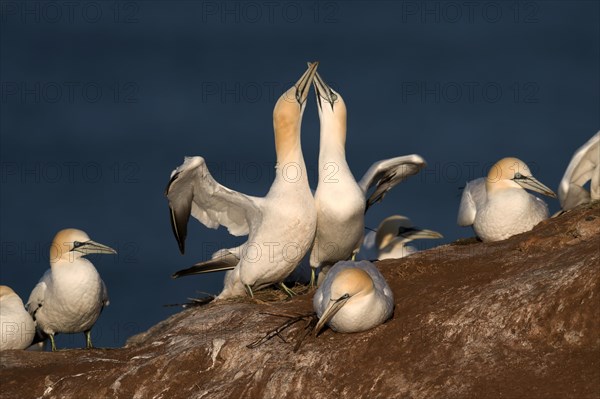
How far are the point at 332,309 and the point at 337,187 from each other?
12.2 feet

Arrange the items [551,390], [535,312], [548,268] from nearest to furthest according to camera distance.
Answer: [551,390], [535,312], [548,268]

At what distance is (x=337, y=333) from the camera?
37.7 feet

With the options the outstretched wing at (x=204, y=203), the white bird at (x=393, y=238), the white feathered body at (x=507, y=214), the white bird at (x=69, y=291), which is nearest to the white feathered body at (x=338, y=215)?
the outstretched wing at (x=204, y=203)

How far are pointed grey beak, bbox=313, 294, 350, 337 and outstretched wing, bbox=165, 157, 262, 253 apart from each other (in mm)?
3359

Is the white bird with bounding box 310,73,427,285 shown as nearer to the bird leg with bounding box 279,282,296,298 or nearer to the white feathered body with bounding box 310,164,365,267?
the white feathered body with bounding box 310,164,365,267

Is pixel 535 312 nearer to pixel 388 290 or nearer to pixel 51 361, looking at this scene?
pixel 388 290

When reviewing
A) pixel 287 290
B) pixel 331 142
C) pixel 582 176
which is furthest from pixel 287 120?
pixel 582 176

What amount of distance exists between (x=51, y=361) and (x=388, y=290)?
3836 millimetres

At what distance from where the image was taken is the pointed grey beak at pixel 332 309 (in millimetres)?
11109

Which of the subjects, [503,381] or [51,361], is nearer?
[503,381]

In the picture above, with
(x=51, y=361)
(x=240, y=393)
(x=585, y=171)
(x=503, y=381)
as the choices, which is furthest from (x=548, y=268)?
(x=51, y=361)

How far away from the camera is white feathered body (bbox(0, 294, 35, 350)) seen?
14812 millimetres

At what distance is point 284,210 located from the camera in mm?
14383

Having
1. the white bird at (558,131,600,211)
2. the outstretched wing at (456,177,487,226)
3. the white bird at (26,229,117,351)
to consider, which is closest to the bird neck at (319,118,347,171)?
the outstretched wing at (456,177,487,226)
